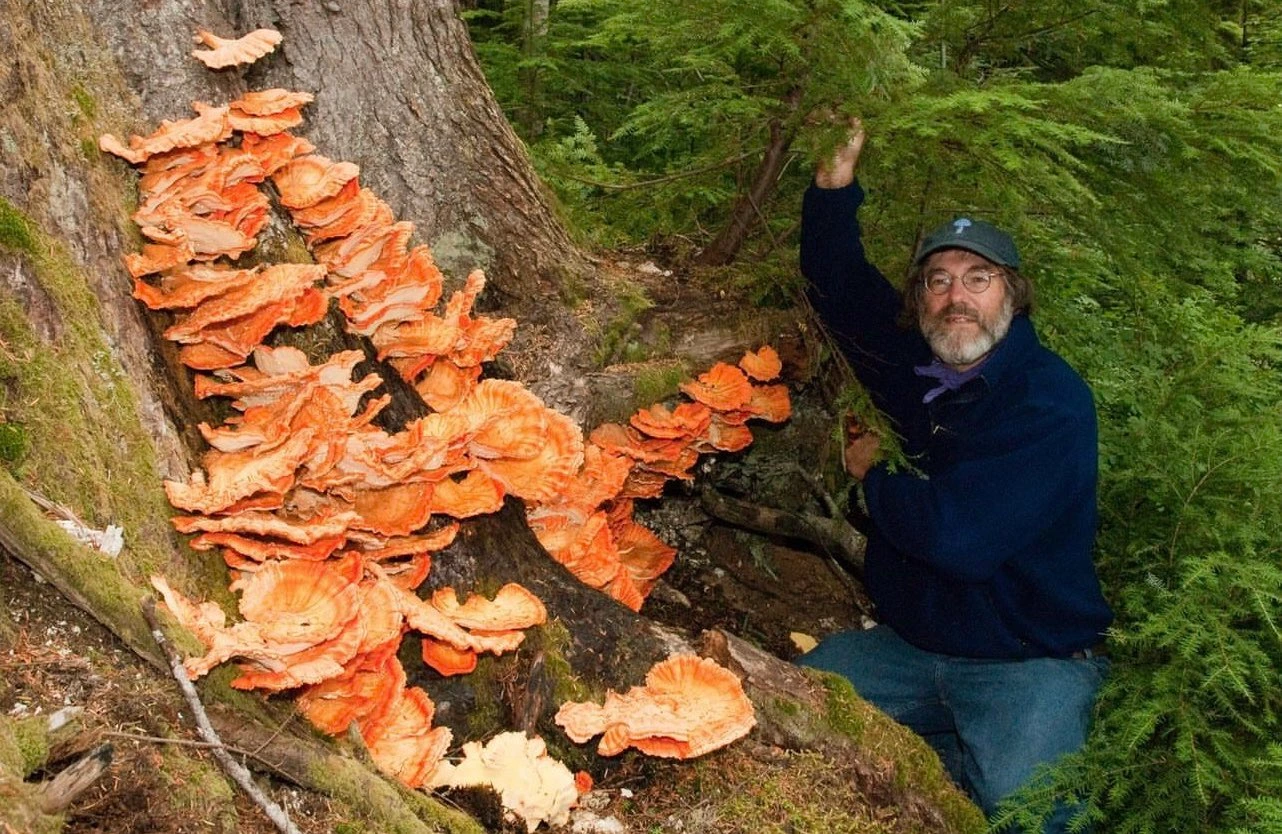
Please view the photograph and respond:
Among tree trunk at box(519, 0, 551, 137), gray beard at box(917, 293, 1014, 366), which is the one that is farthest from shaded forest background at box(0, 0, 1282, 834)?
tree trunk at box(519, 0, 551, 137)

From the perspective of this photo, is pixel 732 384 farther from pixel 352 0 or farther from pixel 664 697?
pixel 352 0

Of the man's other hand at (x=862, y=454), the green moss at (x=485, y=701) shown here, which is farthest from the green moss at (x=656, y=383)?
the green moss at (x=485, y=701)

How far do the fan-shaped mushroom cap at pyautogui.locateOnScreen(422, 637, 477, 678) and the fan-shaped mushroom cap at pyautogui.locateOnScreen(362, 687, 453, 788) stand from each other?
0.30 m

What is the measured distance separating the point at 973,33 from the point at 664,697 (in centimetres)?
486

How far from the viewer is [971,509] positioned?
5.55 meters

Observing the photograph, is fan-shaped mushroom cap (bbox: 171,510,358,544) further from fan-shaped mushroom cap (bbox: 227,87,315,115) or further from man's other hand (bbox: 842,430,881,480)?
man's other hand (bbox: 842,430,881,480)

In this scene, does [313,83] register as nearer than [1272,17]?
Yes

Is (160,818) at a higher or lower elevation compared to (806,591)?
higher

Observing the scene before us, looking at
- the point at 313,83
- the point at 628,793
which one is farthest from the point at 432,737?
the point at 313,83

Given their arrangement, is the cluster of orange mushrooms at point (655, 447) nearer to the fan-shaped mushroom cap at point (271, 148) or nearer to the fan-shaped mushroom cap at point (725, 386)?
the fan-shaped mushroom cap at point (725, 386)

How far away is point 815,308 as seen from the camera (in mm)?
7098

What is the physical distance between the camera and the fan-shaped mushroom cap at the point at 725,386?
22.3 feet

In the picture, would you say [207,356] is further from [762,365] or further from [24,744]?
[762,365]

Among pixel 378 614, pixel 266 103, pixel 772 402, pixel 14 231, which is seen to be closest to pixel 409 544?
pixel 378 614
